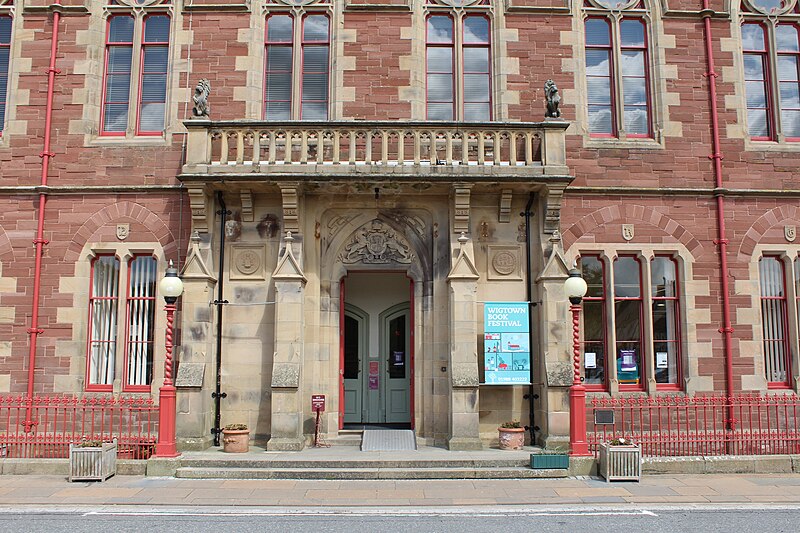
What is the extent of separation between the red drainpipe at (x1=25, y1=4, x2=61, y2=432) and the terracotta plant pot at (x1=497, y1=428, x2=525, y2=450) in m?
9.21

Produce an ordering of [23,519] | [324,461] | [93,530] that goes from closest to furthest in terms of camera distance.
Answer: [93,530], [23,519], [324,461]

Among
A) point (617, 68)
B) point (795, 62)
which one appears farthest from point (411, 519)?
point (795, 62)

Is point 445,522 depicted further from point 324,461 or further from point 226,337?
point 226,337

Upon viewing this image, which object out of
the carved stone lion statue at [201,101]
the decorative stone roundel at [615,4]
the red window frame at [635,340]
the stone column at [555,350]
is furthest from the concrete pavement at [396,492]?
the decorative stone roundel at [615,4]

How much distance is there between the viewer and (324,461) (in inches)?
463

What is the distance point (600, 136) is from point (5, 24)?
44.5ft

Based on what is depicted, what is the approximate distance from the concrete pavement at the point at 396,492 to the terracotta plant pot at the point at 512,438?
1557 millimetres

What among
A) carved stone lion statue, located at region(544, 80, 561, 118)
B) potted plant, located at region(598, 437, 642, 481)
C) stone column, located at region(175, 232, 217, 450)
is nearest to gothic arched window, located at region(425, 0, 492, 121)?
carved stone lion statue, located at region(544, 80, 561, 118)

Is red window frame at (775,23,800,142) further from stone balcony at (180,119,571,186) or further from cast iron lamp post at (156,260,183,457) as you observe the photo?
cast iron lamp post at (156,260,183,457)

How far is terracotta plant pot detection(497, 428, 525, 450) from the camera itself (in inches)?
507

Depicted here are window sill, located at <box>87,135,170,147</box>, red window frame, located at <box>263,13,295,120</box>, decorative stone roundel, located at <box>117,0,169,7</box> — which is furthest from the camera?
decorative stone roundel, located at <box>117,0,169,7</box>

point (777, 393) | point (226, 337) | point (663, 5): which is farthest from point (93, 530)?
point (663, 5)

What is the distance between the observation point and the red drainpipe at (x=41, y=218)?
13875 mm

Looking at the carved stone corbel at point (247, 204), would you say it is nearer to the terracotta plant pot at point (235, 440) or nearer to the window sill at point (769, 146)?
the terracotta plant pot at point (235, 440)
